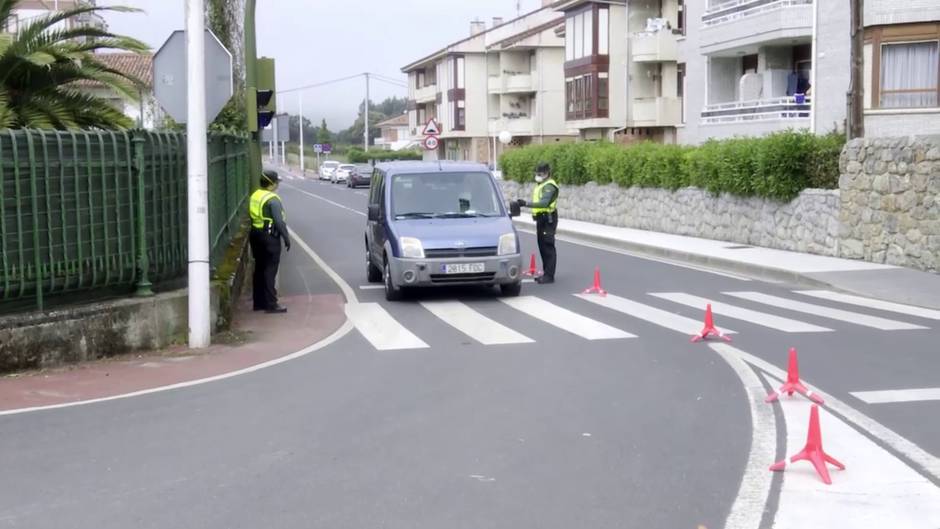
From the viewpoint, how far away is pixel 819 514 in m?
5.87

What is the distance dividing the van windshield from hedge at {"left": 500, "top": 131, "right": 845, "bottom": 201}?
A: 301 inches

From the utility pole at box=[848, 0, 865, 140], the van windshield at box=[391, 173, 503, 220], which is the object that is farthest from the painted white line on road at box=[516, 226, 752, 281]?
the van windshield at box=[391, 173, 503, 220]

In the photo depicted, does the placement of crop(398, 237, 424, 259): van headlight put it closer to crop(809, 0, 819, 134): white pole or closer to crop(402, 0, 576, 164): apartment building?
crop(809, 0, 819, 134): white pole

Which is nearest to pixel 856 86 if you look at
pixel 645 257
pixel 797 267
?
pixel 797 267

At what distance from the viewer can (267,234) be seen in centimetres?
1372

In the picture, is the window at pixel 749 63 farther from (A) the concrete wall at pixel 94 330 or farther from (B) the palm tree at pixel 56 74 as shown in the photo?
(A) the concrete wall at pixel 94 330

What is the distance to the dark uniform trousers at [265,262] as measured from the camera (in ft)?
45.1

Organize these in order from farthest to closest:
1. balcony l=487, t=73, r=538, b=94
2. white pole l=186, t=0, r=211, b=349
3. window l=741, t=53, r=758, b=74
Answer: balcony l=487, t=73, r=538, b=94, window l=741, t=53, r=758, b=74, white pole l=186, t=0, r=211, b=349

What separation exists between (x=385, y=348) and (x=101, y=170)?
3.23m

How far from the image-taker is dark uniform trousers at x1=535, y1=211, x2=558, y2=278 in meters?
16.8

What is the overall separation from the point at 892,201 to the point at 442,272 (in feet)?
26.4

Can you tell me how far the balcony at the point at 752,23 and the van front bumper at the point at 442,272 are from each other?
20.3 m

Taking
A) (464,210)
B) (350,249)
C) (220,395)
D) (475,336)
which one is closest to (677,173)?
(350,249)

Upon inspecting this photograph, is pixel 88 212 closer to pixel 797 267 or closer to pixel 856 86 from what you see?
pixel 797 267
